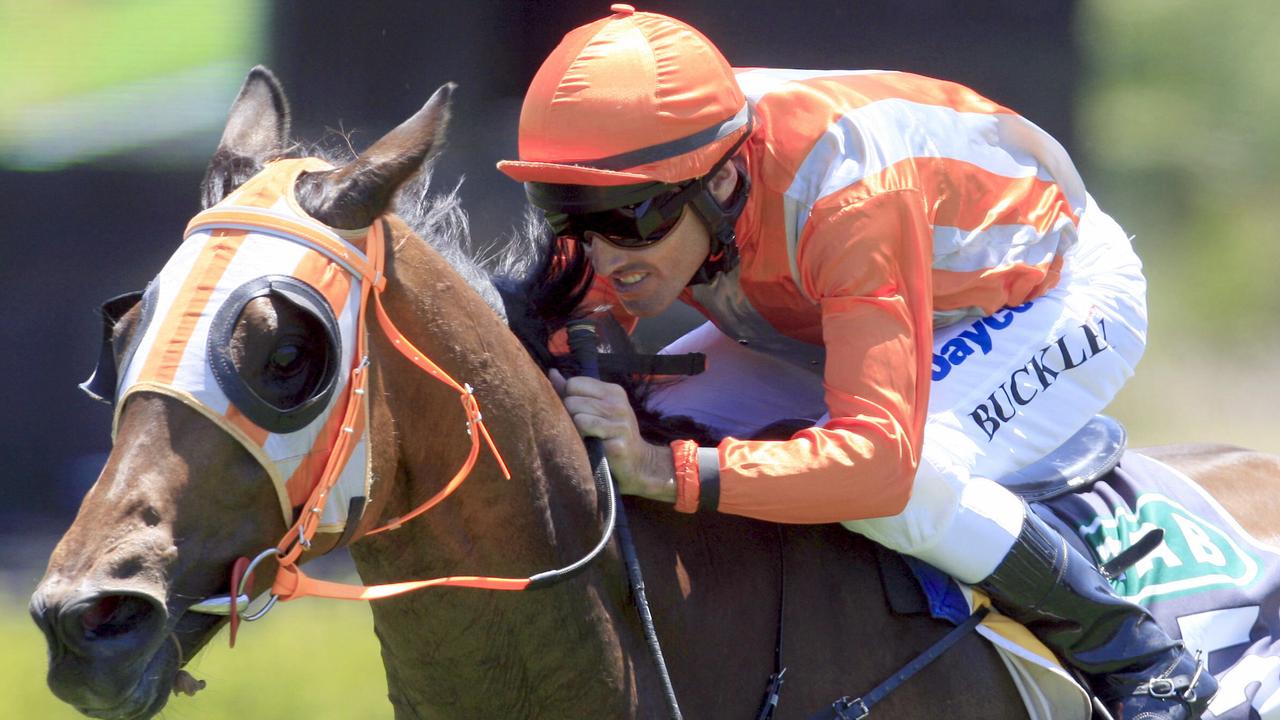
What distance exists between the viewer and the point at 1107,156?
879cm

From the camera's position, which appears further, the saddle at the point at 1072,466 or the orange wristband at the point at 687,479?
the saddle at the point at 1072,466

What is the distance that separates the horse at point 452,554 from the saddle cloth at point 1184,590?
93 mm

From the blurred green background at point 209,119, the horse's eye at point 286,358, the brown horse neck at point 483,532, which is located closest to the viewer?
the horse's eye at point 286,358

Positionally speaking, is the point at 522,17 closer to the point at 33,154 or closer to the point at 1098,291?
the point at 33,154

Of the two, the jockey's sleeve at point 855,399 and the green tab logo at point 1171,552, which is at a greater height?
the jockey's sleeve at point 855,399

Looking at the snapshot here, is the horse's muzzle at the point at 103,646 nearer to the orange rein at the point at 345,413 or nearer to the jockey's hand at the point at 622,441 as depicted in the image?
the orange rein at the point at 345,413

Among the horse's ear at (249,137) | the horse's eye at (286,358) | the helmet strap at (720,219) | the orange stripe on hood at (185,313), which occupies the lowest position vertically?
the helmet strap at (720,219)

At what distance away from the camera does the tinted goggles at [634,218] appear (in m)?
2.49

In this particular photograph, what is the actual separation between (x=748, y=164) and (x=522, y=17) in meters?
4.54

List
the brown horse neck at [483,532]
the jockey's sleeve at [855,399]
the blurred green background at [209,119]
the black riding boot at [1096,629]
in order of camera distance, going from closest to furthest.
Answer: the brown horse neck at [483,532] < the jockey's sleeve at [855,399] < the black riding boot at [1096,629] < the blurred green background at [209,119]

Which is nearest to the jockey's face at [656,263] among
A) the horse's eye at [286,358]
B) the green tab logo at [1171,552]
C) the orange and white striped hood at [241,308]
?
the orange and white striped hood at [241,308]

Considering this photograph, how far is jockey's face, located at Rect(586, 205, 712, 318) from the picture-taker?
258 cm

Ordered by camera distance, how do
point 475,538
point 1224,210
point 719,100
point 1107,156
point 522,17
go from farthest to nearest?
point 1224,210 → point 1107,156 → point 522,17 → point 719,100 → point 475,538

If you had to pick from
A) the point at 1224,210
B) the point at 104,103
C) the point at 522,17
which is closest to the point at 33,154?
the point at 104,103
